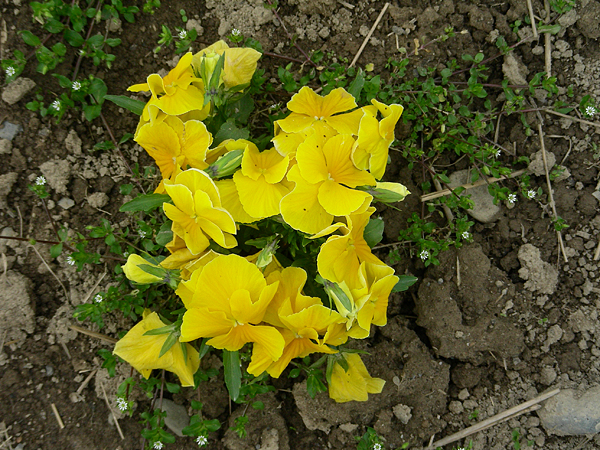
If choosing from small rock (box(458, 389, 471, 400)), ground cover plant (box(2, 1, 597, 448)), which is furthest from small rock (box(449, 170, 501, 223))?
small rock (box(458, 389, 471, 400))

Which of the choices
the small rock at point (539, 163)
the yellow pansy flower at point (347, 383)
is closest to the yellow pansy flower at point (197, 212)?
the yellow pansy flower at point (347, 383)

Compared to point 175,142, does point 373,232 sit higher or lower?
lower

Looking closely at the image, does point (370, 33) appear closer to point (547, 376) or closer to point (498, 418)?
point (547, 376)

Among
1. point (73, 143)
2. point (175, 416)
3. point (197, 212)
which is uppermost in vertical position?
point (197, 212)

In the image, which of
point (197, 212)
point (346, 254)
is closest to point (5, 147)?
point (197, 212)

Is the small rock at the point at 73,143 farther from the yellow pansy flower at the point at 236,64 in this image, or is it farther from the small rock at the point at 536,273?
the small rock at the point at 536,273

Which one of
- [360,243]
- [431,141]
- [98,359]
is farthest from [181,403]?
[431,141]

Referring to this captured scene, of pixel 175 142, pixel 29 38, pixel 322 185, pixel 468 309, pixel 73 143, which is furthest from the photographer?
pixel 468 309
